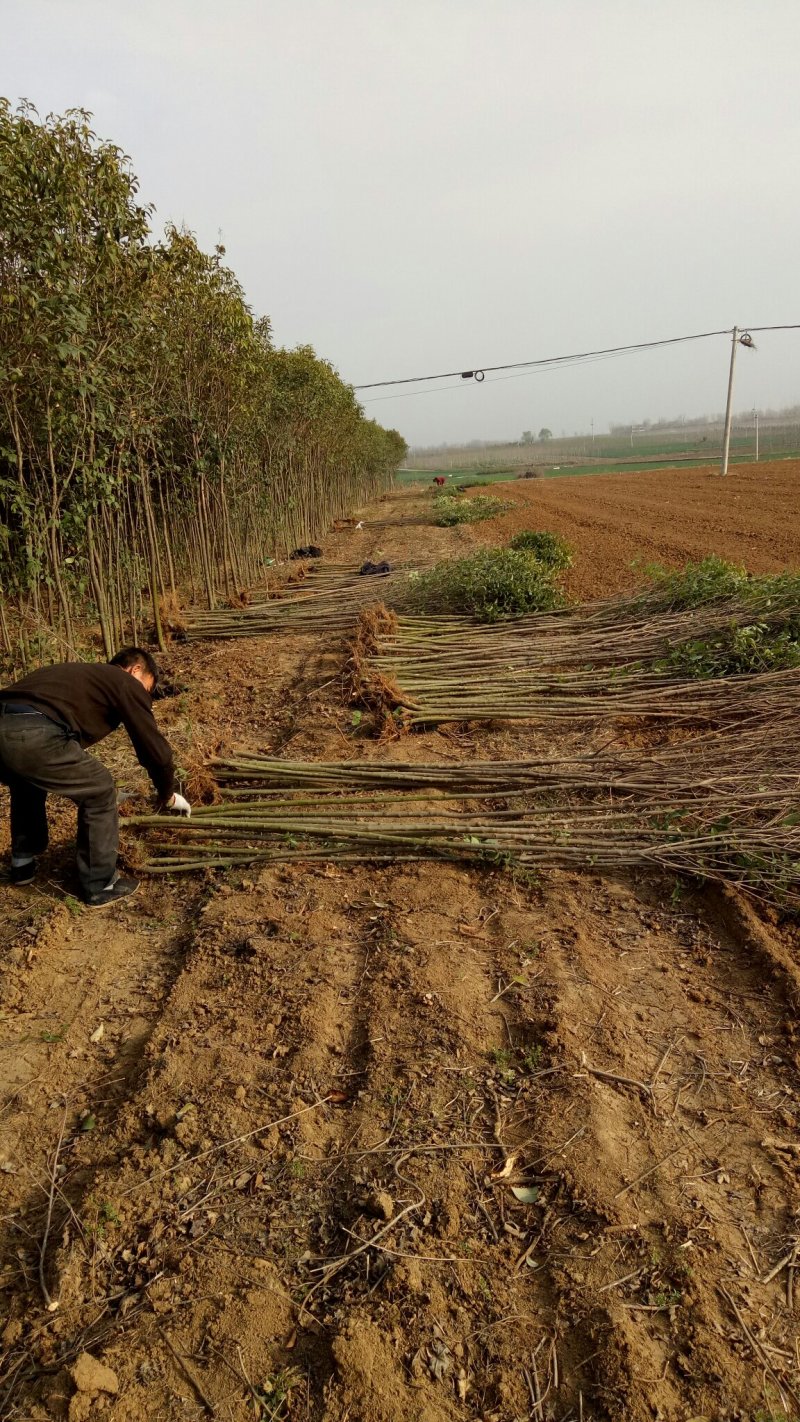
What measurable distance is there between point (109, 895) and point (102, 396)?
5804 mm

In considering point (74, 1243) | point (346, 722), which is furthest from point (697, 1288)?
point (346, 722)

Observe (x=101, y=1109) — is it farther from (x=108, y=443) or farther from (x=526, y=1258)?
(x=108, y=443)

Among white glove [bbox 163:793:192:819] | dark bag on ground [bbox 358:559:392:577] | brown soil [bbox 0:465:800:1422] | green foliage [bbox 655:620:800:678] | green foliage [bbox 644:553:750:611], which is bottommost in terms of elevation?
brown soil [bbox 0:465:800:1422]

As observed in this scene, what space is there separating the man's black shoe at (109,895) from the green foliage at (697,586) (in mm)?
6284

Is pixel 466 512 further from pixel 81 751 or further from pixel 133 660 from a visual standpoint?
pixel 81 751

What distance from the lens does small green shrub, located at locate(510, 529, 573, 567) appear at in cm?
1293

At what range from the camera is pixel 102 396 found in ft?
26.1

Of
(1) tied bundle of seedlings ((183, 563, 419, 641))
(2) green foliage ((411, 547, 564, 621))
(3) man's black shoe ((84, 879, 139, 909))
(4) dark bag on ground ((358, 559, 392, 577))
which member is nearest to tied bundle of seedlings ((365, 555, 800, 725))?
(2) green foliage ((411, 547, 564, 621))

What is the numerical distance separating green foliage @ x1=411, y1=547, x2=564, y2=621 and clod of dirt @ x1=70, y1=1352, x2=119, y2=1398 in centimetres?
801

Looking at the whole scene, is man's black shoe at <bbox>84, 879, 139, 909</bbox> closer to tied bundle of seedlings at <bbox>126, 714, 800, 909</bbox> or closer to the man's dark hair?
tied bundle of seedlings at <bbox>126, 714, 800, 909</bbox>

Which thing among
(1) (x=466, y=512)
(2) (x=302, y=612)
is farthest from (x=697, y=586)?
(1) (x=466, y=512)

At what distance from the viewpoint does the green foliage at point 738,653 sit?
6.44 metres

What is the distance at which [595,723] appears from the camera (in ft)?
20.7

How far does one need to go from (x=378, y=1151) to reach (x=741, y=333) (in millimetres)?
36227
